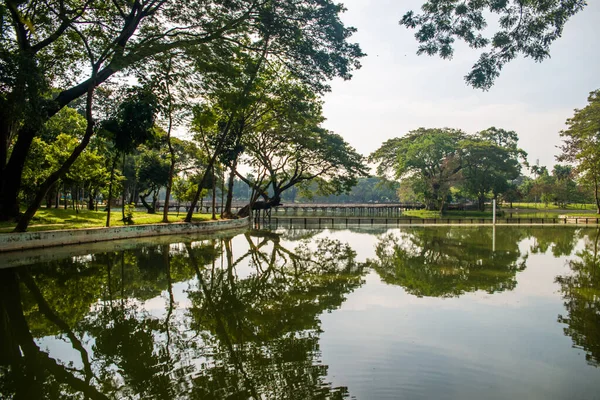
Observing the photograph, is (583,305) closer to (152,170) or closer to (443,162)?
(152,170)

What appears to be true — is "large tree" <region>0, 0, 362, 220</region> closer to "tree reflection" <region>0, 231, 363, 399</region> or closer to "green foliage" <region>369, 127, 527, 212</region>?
"tree reflection" <region>0, 231, 363, 399</region>

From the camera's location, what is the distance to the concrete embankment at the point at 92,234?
14.0 meters

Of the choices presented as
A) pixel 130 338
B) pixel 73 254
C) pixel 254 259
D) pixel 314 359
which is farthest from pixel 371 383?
pixel 73 254

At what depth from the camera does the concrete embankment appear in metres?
14.0

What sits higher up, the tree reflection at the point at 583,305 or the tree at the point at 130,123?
the tree at the point at 130,123

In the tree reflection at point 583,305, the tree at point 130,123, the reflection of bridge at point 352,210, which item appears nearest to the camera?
the tree reflection at point 583,305

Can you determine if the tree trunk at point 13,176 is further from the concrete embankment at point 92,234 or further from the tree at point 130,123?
the concrete embankment at point 92,234

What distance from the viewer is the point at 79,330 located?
5.98m

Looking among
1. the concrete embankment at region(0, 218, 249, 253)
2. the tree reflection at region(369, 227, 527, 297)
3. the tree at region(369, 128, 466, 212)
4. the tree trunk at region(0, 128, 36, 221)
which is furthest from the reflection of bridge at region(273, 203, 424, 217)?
the tree trunk at region(0, 128, 36, 221)

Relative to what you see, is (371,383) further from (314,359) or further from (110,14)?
(110,14)

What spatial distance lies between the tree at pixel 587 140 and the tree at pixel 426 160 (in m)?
12.0

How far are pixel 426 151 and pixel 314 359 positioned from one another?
44219mm

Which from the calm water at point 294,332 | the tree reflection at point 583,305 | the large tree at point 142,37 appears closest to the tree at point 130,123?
the large tree at point 142,37

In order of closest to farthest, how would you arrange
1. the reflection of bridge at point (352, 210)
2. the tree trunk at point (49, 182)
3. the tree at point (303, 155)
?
the tree trunk at point (49, 182)
the tree at point (303, 155)
the reflection of bridge at point (352, 210)
